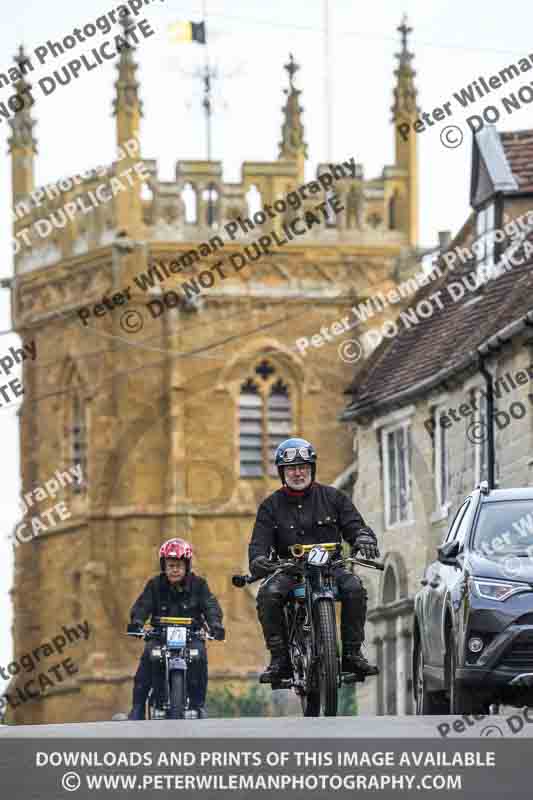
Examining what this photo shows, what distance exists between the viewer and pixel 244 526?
247ft

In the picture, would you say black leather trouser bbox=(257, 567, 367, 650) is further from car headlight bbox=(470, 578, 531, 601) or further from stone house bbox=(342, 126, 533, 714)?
stone house bbox=(342, 126, 533, 714)

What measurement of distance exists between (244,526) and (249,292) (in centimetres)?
577

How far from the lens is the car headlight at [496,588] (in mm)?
18281

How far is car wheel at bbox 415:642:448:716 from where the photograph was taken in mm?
20422

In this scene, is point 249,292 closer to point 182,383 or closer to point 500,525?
point 182,383

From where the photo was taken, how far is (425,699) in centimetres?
2047

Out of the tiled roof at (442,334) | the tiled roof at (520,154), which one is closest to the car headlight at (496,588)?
the tiled roof at (442,334)

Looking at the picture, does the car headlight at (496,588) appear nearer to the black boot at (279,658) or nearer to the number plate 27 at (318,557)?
the number plate 27 at (318,557)

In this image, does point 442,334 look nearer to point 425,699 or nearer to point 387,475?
point 387,475

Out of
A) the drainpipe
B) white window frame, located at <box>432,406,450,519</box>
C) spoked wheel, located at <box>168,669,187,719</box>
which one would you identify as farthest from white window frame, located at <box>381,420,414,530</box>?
Answer: spoked wheel, located at <box>168,669,187,719</box>

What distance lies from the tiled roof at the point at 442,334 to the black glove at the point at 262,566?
1988cm

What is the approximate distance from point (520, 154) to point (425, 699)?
2427 cm

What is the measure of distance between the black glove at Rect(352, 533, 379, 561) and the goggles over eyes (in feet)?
1.92
